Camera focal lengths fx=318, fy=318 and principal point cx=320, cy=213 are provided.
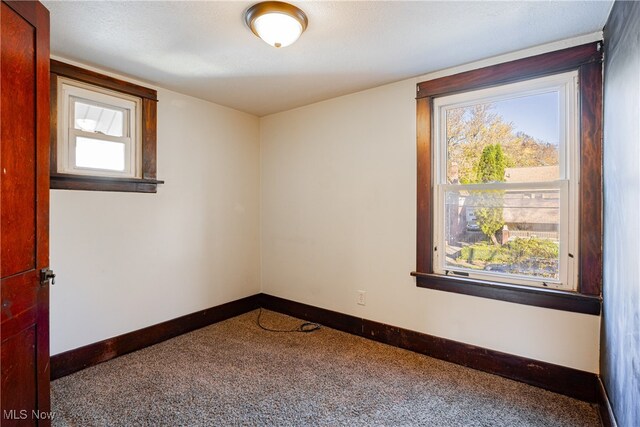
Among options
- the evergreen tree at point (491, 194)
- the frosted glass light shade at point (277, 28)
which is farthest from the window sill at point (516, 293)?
the frosted glass light shade at point (277, 28)

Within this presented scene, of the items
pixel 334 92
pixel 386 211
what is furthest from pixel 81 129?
pixel 386 211

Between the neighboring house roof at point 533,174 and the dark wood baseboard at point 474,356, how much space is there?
1240 millimetres

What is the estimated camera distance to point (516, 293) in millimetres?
2221

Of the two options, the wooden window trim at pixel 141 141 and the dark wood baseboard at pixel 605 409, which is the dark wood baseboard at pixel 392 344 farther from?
the wooden window trim at pixel 141 141

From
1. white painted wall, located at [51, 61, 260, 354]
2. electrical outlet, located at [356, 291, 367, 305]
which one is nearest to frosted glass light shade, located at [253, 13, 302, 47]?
white painted wall, located at [51, 61, 260, 354]

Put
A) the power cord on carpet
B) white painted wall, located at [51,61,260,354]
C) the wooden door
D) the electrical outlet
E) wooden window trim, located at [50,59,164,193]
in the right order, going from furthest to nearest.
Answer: the power cord on carpet
the electrical outlet
white painted wall, located at [51,61,260,354]
wooden window trim, located at [50,59,164,193]
the wooden door

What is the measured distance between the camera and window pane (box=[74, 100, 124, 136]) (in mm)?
2455

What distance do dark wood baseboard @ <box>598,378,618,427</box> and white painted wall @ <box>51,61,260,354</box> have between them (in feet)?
10.1

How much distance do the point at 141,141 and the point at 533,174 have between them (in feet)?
10.2

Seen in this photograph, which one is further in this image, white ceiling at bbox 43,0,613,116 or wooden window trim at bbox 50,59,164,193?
wooden window trim at bbox 50,59,164,193

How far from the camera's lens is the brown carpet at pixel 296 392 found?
6.04 ft

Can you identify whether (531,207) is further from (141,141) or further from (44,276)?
(141,141)

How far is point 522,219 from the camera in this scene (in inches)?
88.4

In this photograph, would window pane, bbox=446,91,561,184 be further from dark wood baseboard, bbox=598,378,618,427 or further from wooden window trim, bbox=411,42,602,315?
dark wood baseboard, bbox=598,378,618,427
